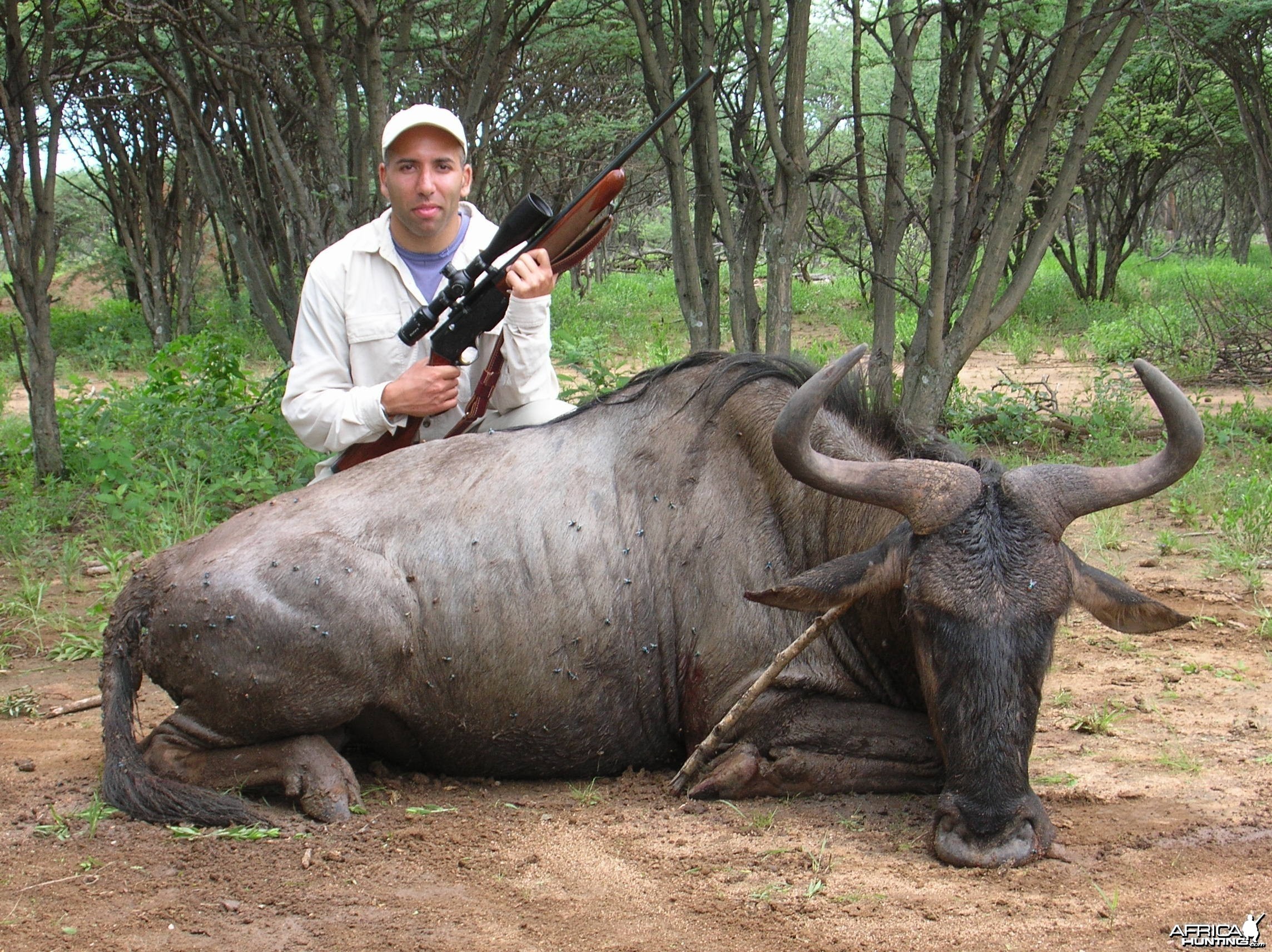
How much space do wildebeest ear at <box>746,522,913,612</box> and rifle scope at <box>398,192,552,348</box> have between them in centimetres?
188

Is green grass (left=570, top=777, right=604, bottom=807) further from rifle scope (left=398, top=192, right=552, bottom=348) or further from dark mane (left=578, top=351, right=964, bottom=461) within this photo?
rifle scope (left=398, top=192, right=552, bottom=348)

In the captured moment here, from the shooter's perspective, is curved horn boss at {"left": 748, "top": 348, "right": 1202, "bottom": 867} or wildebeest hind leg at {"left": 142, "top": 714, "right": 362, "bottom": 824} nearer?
curved horn boss at {"left": 748, "top": 348, "right": 1202, "bottom": 867}

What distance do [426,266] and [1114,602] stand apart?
10.5ft

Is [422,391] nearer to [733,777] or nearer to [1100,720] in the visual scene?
[733,777]

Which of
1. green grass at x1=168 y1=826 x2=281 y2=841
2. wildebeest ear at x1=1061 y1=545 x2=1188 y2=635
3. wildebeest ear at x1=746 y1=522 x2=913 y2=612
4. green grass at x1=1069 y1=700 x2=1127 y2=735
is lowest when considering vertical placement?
green grass at x1=1069 y1=700 x2=1127 y2=735

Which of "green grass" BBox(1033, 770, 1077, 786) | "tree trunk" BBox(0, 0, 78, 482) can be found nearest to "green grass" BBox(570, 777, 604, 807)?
"green grass" BBox(1033, 770, 1077, 786)

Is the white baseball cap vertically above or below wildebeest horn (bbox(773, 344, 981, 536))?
above

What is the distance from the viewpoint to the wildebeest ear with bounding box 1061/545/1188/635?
363 cm

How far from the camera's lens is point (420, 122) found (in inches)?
194

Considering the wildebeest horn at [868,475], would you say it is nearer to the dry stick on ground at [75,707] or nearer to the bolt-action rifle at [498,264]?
the bolt-action rifle at [498,264]

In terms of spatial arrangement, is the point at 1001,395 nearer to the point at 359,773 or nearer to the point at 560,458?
the point at 560,458

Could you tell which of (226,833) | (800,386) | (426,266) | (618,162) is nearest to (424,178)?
(426,266)

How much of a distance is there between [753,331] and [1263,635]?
409 cm

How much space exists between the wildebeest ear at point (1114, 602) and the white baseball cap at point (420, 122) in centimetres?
305
